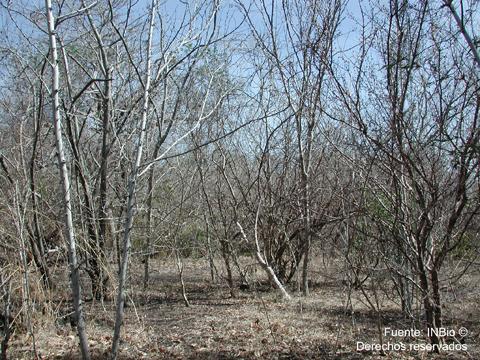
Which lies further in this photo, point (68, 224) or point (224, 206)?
point (224, 206)

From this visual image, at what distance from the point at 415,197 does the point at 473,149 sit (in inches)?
33.2

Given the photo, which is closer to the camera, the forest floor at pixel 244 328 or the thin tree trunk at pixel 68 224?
the thin tree trunk at pixel 68 224

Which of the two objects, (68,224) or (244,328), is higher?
(68,224)

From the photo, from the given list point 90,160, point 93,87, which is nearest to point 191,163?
point 90,160

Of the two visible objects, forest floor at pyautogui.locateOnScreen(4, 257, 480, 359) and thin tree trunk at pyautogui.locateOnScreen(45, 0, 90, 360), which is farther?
forest floor at pyautogui.locateOnScreen(4, 257, 480, 359)

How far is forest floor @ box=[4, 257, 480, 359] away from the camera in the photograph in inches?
174

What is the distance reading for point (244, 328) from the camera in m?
5.34

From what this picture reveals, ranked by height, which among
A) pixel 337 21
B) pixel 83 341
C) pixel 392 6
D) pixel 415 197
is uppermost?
pixel 337 21

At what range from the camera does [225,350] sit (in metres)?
4.52

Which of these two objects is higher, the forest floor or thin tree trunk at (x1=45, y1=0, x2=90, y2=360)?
thin tree trunk at (x1=45, y1=0, x2=90, y2=360)

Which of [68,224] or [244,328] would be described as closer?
[68,224]

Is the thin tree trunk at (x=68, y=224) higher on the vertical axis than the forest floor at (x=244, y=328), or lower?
higher

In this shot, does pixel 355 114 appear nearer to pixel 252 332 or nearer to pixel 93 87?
pixel 252 332

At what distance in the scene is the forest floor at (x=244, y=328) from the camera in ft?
14.5
